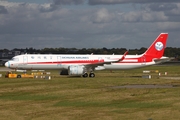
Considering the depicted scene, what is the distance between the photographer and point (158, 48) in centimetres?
7106

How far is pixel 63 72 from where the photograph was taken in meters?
63.5

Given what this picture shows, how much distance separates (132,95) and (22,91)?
942 cm

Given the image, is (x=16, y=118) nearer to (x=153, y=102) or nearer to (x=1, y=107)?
(x=1, y=107)

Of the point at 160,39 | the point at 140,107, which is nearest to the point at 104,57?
the point at 160,39

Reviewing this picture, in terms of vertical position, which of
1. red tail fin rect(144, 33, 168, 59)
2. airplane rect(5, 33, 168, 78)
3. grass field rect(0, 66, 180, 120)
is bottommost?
grass field rect(0, 66, 180, 120)

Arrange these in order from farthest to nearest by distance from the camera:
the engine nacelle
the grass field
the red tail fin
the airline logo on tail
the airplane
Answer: the airline logo on tail
the red tail fin
the airplane
the engine nacelle
the grass field

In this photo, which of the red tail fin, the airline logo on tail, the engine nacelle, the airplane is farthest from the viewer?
the airline logo on tail

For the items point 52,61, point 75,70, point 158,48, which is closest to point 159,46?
point 158,48

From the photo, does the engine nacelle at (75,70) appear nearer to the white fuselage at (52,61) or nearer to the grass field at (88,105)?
the white fuselage at (52,61)

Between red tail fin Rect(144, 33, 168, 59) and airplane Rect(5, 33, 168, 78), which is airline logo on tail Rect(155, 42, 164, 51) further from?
airplane Rect(5, 33, 168, 78)

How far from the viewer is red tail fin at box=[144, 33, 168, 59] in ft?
231

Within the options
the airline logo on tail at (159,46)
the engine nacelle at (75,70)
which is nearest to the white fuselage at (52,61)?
the engine nacelle at (75,70)

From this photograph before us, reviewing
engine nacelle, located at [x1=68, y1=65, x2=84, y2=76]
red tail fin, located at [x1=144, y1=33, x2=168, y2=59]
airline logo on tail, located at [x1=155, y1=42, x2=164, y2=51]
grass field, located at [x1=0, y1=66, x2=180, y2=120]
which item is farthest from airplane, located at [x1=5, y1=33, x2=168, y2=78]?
grass field, located at [x1=0, y1=66, x2=180, y2=120]

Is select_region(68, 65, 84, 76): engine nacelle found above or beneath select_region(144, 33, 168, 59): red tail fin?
beneath
